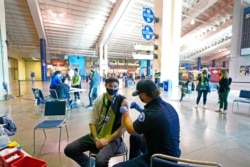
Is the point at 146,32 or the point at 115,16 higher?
the point at 115,16

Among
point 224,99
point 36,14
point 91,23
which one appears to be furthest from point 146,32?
point 36,14

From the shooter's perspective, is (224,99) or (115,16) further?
(115,16)

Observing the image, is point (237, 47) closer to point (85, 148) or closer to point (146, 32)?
point (146, 32)

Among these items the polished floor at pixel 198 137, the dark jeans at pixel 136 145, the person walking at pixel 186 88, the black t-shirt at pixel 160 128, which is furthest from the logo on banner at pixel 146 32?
the black t-shirt at pixel 160 128

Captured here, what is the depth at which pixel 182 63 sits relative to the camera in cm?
3509

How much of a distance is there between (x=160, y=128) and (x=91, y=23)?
17.0 metres

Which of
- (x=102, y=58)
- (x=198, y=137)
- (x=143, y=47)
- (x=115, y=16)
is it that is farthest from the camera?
(x=102, y=58)

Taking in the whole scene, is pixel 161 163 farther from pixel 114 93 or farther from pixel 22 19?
pixel 22 19

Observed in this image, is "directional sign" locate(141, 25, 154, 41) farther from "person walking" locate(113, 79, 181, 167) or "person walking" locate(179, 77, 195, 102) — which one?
"person walking" locate(113, 79, 181, 167)

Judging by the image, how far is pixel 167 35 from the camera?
10.0 metres

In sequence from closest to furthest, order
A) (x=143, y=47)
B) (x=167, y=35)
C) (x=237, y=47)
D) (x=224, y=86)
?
(x=224, y=86) < (x=143, y=47) < (x=167, y=35) < (x=237, y=47)

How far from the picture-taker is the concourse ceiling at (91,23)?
46.1 ft

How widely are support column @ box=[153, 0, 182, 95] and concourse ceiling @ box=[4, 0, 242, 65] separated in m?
4.21

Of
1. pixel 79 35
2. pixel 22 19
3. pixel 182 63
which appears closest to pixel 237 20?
pixel 79 35
